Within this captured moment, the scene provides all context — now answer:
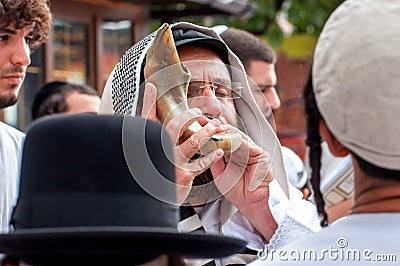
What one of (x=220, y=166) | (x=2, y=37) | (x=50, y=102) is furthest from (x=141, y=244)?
(x=50, y=102)

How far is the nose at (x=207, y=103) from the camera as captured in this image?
2650 millimetres

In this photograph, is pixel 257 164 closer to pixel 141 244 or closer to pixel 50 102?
pixel 141 244

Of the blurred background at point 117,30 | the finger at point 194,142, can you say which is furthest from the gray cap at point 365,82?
the blurred background at point 117,30

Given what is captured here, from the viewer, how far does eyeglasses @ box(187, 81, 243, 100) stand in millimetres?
2701

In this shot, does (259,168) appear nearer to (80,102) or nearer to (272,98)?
(272,98)

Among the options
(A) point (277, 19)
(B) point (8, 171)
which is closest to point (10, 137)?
(B) point (8, 171)

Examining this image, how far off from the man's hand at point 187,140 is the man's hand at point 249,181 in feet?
0.37

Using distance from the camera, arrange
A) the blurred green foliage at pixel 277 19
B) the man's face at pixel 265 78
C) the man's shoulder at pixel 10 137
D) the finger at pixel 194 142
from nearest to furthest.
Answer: the finger at pixel 194 142 < the man's shoulder at pixel 10 137 < the man's face at pixel 265 78 < the blurred green foliage at pixel 277 19

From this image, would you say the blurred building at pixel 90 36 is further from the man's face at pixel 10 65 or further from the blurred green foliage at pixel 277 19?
the man's face at pixel 10 65

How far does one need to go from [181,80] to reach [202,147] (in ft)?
0.68

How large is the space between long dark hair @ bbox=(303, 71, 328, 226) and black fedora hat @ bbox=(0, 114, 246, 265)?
303mm

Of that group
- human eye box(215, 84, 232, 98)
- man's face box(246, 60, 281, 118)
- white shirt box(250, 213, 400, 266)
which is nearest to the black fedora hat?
white shirt box(250, 213, 400, 266)

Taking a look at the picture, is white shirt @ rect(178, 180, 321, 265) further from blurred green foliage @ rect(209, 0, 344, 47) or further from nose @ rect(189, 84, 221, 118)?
blurred green foliage @ rect(209, 0, 344, 47)

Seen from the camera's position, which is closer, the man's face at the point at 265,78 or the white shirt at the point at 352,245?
the white shirt at the point at 352,245
